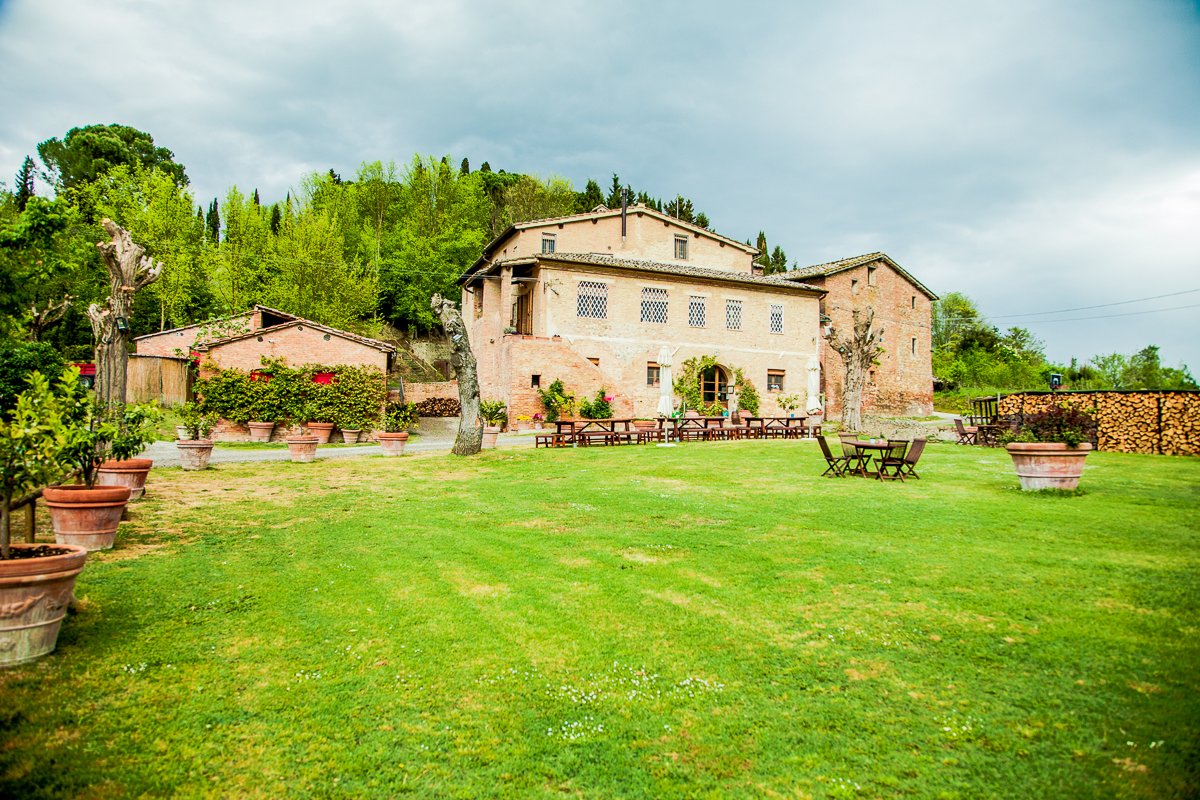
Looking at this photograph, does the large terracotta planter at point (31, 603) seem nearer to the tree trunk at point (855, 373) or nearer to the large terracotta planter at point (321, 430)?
the large terracotta planter at point (321, 430)

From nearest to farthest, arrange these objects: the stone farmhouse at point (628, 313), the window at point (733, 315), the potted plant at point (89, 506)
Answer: the potted plant at point (89, 506) < the stone farmhouse at point (628, 313) < the window at point (733, 315)

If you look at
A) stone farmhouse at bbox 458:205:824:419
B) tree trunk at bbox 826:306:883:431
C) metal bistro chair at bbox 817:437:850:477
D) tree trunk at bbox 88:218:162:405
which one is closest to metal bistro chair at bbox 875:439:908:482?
metal bistro chair at bbox 817:437:850:477

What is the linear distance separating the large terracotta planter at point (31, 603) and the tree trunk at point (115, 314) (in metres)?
7.83

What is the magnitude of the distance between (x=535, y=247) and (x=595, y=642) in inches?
1160

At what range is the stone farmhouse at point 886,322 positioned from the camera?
122 ft

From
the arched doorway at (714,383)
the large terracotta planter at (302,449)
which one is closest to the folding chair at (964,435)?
the arched doorway at (714,383)

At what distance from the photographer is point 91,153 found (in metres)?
45.2

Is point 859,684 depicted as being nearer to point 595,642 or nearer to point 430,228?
point 595,642

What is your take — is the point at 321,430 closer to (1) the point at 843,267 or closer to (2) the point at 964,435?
(2) the point at 964,435

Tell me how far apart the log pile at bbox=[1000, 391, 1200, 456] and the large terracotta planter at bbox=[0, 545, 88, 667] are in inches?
755

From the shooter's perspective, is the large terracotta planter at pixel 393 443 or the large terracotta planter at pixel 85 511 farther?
the large terracotta planter at pixel 393 443

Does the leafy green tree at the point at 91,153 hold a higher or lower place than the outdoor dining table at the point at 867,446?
higher

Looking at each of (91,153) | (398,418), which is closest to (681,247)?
(398,418)

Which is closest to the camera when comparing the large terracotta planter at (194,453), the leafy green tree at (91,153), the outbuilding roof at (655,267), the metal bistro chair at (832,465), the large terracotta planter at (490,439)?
the metal bistro chair at (832,465)
